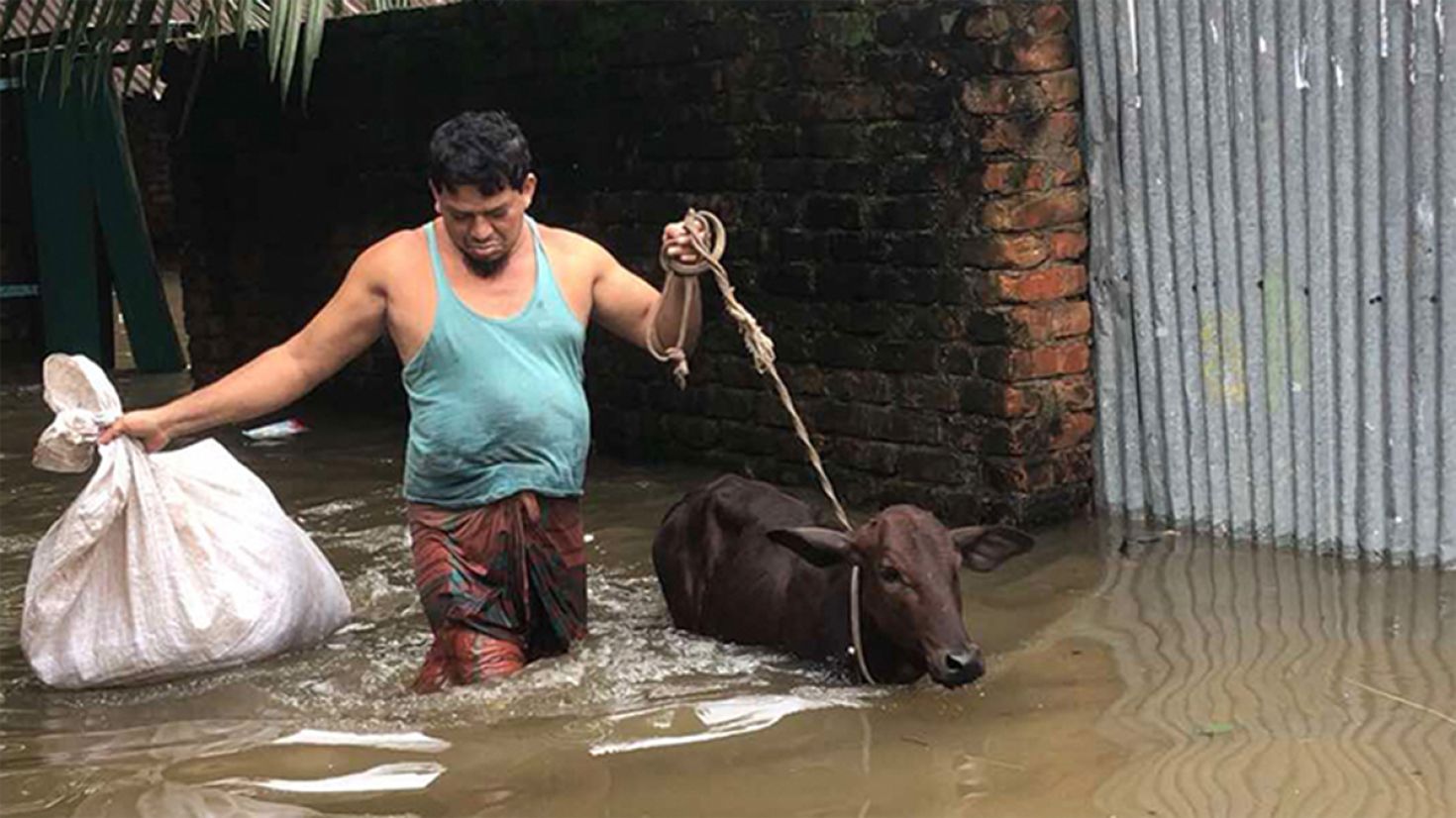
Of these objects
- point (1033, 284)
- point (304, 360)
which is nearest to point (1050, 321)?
point (1033, 284)

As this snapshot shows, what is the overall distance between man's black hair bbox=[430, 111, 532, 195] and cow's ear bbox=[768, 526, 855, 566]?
1.23 meters

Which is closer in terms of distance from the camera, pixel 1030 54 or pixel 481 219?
pixel 481 219

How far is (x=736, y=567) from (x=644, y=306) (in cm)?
99

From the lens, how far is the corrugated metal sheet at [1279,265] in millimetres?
6371

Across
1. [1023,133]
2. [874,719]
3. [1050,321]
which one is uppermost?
[1023,133]

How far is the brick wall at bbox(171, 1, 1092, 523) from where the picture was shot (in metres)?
7.22

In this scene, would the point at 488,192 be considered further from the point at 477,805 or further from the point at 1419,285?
the point at 1419,285

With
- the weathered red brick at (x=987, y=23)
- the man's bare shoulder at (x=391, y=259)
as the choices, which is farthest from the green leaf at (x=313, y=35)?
the weathered red brick at (x=987, y=23)

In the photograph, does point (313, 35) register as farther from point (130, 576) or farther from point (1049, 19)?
point (1049, 19)

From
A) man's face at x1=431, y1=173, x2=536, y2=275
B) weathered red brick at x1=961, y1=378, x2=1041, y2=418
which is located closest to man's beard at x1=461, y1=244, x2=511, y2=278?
man's face at x1=431, y1=173, x2=536, y2=275

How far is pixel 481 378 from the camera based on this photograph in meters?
5.53

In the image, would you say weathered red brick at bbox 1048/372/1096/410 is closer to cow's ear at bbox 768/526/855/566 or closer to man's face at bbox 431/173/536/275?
cow's ear at bbox 768/526/855/566

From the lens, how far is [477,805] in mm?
4797

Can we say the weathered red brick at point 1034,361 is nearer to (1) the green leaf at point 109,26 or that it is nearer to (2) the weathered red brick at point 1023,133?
(2) the weathered red brick at point 1023,133
